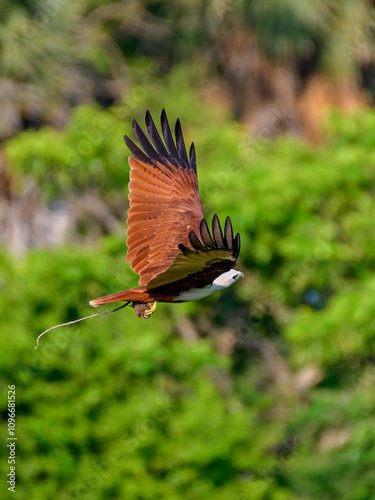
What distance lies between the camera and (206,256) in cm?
514

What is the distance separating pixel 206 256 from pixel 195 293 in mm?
460

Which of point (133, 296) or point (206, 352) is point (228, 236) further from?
point (206, 352)

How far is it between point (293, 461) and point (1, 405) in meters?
3.87

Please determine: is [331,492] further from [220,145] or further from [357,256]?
[220,145]

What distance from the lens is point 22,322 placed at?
12.5 m

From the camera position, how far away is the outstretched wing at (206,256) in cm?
507

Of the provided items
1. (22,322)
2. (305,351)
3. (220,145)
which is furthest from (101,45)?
(305,351)

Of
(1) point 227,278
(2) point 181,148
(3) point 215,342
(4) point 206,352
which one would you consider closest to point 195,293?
(1) point 227,278

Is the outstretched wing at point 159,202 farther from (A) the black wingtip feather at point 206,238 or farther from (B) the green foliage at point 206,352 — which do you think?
(B) the green foliage at point 206,352

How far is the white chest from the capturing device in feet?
18.0

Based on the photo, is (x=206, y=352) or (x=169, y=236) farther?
(x=206, y=352)

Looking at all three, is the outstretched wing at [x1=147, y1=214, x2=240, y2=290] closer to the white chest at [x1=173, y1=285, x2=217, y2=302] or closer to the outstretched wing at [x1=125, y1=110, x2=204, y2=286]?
the white chest at [x1=173, y1=285, x2=217, y2=302]

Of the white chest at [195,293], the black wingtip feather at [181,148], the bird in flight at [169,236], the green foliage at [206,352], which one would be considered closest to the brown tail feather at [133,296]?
the bird in flight at [169,236]

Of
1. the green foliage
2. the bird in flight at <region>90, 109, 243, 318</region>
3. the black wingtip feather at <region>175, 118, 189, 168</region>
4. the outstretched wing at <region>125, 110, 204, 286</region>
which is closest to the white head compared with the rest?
the bird in flight at <region>90, 109, 243, 318</region>
